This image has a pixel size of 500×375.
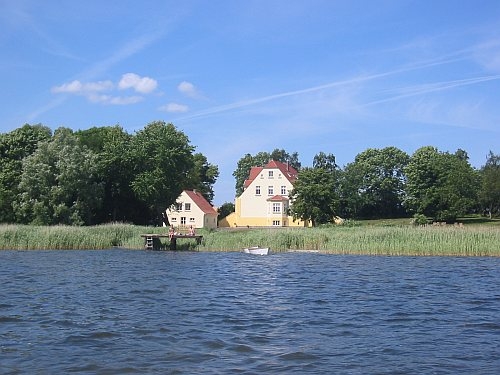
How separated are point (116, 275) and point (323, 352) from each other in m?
15.6

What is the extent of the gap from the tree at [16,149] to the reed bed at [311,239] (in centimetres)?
1631

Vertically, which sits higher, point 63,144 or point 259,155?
point 259,155

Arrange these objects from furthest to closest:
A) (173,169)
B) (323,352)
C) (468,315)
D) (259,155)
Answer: (259,155) → (173,169) → (468,315) → (323,352)

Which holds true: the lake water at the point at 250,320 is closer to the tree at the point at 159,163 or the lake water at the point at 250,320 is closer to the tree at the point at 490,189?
the tree at the point at 159,163

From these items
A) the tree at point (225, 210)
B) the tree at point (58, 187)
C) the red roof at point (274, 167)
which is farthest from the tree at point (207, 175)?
the tree at point (58, 187)

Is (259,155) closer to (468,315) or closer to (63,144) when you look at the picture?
(63,144)

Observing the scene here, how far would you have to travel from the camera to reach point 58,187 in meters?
51.4

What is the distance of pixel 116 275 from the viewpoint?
25.6m

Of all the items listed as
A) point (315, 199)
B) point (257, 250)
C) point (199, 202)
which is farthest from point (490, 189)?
point (257, 250)

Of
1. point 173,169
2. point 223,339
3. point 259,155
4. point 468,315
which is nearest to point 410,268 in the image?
point 468,315

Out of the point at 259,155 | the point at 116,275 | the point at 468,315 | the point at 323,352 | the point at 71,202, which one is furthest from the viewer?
the point at 259,155

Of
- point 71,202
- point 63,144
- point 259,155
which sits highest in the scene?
point 259,155

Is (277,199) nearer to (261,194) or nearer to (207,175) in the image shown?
(261,194)

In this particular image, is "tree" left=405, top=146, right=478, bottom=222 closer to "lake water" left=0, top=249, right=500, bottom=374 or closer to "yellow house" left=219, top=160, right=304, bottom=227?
"yellow house" left=219, top=160, right=304, bottom=227
